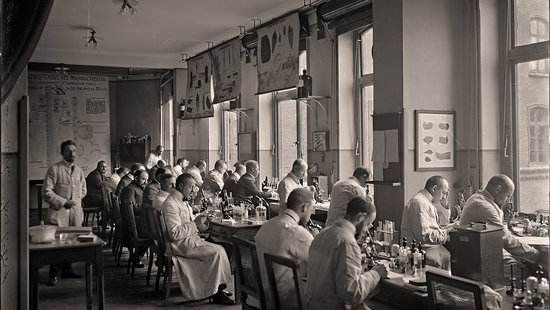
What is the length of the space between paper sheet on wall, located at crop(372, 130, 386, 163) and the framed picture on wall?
0.42 meters

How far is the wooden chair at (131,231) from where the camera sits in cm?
738

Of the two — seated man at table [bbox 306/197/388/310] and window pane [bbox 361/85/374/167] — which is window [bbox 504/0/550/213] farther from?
seated man at table [bbox 306/197/388/310]

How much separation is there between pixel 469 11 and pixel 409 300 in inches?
175

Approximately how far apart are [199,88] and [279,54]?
4369mm

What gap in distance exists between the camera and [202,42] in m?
12.8

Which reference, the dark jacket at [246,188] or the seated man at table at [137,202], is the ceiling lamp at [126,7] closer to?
the seated man at table at [137,202]

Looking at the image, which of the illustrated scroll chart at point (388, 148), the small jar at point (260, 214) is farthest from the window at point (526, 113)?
the small jar at point (260, 214)

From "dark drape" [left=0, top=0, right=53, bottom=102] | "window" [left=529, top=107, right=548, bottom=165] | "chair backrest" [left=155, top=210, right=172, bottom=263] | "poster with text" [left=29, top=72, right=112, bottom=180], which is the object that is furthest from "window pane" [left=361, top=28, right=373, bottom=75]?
"poster with text" [left=29, top=72, right=112, bottom=180]

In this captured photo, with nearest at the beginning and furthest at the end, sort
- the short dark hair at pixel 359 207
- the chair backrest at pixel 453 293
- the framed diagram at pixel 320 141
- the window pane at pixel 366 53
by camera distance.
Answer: the chair backrest at pixel 453 293
the short dark hair at pixel 359 207
the window pane at pixel 366 53
the framed diagram at pixel 320 141

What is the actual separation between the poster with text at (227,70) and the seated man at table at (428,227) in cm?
589

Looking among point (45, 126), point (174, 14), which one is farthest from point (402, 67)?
point (45, 126)

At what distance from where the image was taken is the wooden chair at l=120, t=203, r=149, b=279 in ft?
24.2

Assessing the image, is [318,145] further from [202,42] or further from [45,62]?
[45,62]

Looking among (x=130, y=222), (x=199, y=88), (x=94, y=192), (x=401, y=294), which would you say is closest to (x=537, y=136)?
(x=401, y=294)
